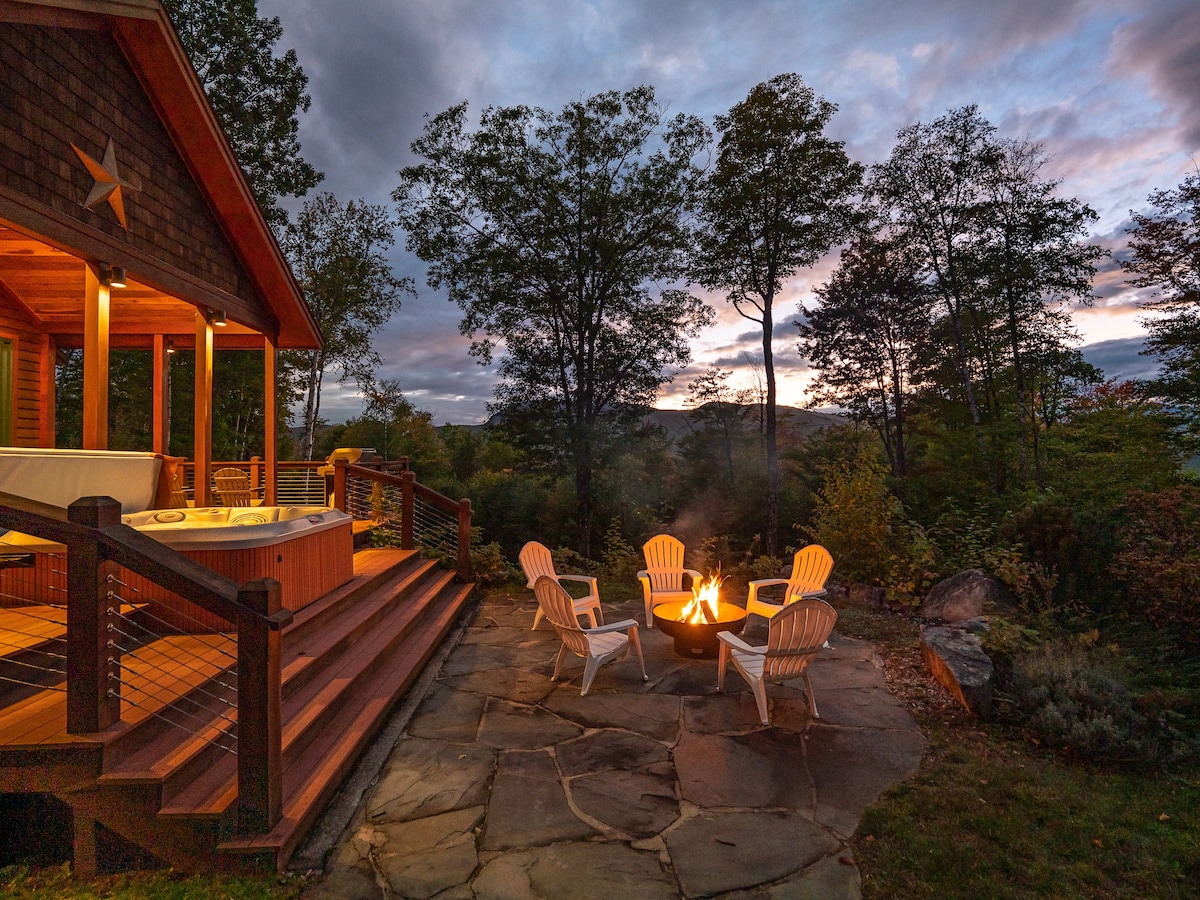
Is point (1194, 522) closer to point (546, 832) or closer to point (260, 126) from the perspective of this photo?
point (546, 832)

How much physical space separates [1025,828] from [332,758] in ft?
11.5

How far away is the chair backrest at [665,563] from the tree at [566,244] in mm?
8336

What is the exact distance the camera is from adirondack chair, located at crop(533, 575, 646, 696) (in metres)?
4.31

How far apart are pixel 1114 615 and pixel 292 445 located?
28.3 m

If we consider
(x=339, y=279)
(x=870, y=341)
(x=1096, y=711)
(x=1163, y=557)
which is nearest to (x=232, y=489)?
(x=1096, y=711)

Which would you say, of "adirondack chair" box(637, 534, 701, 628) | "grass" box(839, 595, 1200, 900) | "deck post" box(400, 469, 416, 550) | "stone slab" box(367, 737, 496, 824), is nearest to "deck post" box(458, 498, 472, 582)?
"deck post" box(400, 469, 416, 550)

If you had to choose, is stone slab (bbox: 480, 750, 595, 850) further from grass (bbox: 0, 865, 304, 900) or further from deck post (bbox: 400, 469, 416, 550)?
deck post (bbox: 400, 469, 416, 550)

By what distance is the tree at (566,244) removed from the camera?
48.5 feet

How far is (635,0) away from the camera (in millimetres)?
8602

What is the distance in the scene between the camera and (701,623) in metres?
4.90

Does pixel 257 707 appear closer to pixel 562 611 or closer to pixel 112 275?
pixel 562 611

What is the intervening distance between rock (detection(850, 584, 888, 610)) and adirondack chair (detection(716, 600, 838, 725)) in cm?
333

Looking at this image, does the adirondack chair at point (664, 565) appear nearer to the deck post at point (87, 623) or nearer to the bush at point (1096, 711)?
the bush at point (1096, 711)

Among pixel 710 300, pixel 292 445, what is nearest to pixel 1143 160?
pixel 710 300
